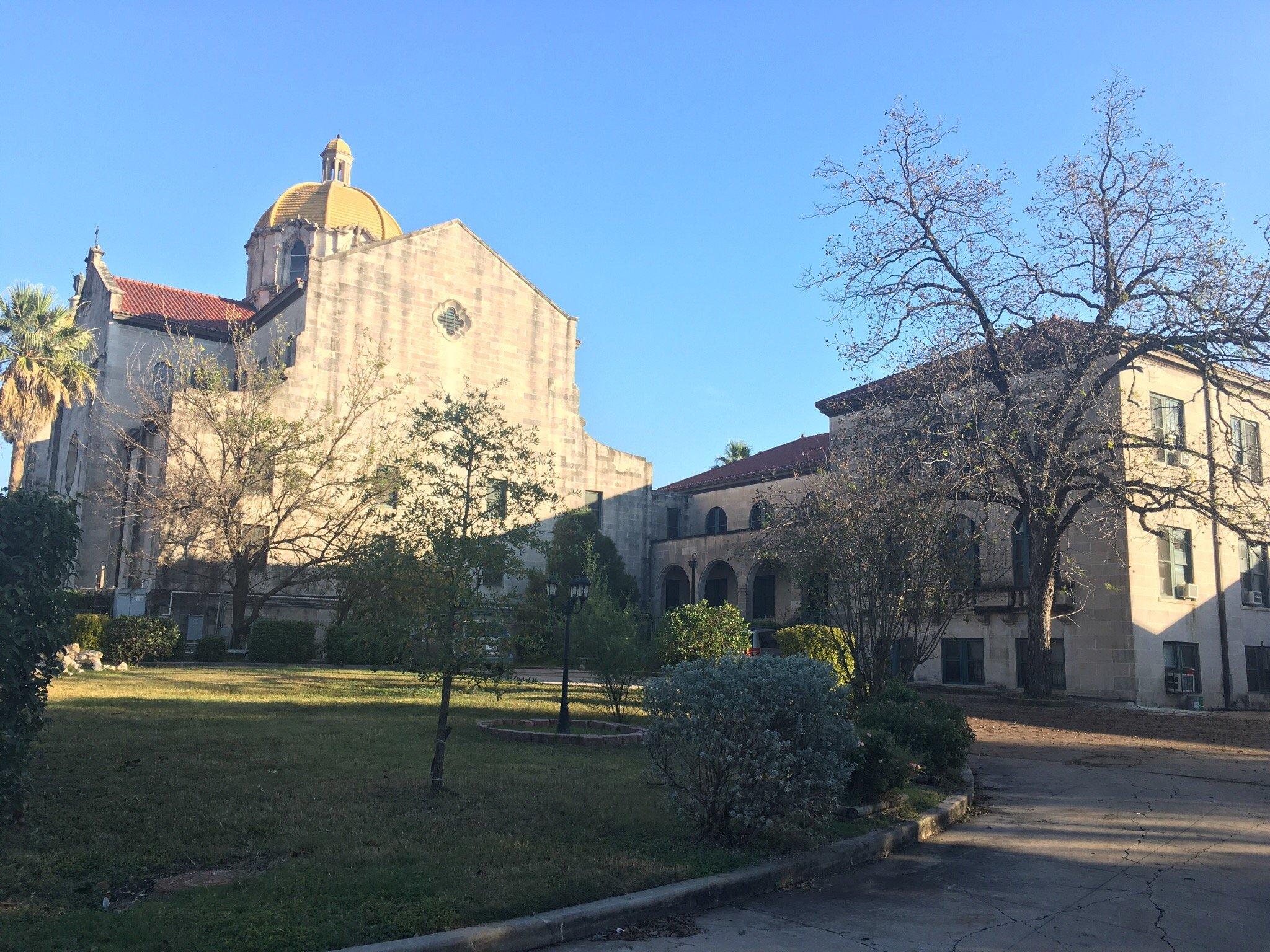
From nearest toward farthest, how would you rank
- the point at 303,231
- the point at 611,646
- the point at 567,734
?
1. the point at 567,734
2. the point at 611,646
3. the point at 303,231

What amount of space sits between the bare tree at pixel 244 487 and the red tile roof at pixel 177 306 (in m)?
10.9

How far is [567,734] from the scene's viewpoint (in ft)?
44.7

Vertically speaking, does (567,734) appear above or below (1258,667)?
below

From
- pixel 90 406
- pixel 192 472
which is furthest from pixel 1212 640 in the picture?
pixel 90 406

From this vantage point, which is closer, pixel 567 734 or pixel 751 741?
pixel 751 741

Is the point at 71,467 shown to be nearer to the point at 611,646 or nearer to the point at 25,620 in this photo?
the point at 611,646

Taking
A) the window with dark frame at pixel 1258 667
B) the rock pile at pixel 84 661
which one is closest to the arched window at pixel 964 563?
the rock pile at pixel 84 661

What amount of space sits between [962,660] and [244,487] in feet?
77.2

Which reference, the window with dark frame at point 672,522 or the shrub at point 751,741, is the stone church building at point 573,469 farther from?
the shrub at point 751,741

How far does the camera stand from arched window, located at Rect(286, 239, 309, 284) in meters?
53.1

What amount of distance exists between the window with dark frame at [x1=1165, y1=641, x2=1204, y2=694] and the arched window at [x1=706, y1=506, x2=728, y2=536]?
2128 centimetres

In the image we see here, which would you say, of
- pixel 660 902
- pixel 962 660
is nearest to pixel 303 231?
pixel 962 660

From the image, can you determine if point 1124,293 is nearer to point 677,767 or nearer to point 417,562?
point 677,767

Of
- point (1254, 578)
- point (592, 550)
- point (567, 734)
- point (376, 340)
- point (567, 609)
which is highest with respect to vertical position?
point (376, 340)
